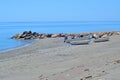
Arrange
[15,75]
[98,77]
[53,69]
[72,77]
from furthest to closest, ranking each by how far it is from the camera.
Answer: [53,69] < [15,75] < [72,77] < [98,77]

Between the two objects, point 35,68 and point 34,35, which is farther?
point 34,35

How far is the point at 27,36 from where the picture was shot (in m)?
51.7

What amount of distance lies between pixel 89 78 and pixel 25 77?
355 cm

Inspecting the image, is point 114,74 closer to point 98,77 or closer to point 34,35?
point 98,77

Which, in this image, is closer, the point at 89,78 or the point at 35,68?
the point at 89,78

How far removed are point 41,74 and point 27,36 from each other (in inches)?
1512

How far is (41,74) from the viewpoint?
44.7 feet

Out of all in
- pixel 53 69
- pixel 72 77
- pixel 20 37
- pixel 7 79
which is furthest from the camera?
pixel 20 37

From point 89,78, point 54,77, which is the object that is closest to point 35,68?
point 54,77

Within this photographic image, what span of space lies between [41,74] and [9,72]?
197 cm

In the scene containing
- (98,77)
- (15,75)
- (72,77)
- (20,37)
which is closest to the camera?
(98,77)

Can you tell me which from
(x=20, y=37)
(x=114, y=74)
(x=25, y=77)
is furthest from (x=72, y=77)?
(x=20, y=37)

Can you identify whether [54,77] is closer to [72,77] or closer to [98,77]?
[72,77]

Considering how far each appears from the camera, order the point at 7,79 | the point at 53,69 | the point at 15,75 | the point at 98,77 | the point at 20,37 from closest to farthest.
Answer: the point at 98,77 < the point at 7,79 < the point at 15,75 < the point at 53,69 < the point at 20,37
